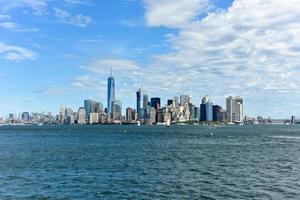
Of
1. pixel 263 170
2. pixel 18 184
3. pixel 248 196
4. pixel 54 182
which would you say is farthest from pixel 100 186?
pixel 263 170

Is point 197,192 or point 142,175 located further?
point 142,175

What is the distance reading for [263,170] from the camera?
6944 cm

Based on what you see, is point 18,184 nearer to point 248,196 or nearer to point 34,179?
point 34,179

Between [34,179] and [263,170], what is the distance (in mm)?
34293

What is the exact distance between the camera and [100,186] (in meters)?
52.9

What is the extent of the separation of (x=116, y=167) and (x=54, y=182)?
1837 centimetres

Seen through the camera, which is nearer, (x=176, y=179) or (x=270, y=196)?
(x=270, y=196)

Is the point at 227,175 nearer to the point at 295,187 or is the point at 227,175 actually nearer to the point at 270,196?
the point at 295,187

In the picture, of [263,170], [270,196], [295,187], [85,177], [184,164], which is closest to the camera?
[270,196]

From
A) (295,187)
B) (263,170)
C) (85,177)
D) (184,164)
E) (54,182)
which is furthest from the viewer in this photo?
(184,164)

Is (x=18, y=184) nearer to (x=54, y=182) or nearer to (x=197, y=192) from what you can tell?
(x=54, y=182)

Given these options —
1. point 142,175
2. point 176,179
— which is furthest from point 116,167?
point 176,179

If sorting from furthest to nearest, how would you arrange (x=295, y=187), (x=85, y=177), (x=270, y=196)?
(x=85, y=177)
(x=295, y=187)
(x=270, y=196)

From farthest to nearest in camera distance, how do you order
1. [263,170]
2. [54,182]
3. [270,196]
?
1. [263,170]
2. [54,182]
3. [270,196]
